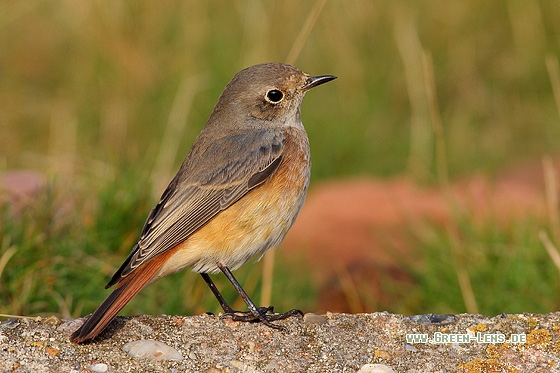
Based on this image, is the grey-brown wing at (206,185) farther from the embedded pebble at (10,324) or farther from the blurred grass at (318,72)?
the blurred grass at (318,72)

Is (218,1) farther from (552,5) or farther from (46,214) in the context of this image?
(46,214)

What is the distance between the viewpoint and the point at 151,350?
13.2 feet

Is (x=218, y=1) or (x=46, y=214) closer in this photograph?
(x=46, y=214)

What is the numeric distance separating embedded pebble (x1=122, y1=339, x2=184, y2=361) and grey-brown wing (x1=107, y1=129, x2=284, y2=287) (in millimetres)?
527

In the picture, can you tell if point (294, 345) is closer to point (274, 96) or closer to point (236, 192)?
point (236, 192)

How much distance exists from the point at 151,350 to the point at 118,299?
0.33 metres

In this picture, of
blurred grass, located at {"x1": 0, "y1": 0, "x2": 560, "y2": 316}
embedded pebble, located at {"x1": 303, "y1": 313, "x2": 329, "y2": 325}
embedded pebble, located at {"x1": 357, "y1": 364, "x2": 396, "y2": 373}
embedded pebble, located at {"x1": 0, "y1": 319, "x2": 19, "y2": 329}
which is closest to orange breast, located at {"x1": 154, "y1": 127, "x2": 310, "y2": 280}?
embedded pebble, located at {"x1": 303, "y1": 313, "x2": 329, "y2": 325}

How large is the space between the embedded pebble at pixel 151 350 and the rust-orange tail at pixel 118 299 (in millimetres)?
161

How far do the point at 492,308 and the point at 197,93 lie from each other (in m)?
4.89

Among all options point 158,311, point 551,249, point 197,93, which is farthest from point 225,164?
point 197,93

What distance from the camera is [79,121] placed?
34.3 feet

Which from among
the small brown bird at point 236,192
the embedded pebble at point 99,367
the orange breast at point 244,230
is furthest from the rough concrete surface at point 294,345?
the orange breast at point 244,230

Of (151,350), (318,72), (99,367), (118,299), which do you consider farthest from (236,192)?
(318,72)

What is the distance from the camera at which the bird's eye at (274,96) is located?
539cm
